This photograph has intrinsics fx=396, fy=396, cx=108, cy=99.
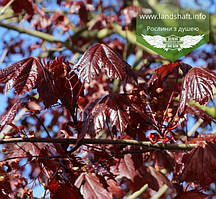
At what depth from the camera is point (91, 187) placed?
158 centimetres

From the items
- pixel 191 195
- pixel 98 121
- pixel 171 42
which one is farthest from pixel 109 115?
pixel 171 42

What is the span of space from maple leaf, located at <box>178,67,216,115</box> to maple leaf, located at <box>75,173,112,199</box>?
1.51 ft

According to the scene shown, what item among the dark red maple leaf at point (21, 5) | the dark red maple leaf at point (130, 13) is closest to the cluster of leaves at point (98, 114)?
the dark red maple leaf at point (21, 5)

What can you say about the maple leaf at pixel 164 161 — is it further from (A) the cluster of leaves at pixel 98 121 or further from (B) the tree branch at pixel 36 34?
(B) the tree branch at pixel 36 34

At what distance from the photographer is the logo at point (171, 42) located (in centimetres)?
190

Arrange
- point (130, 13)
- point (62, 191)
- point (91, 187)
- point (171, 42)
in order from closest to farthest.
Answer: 1. point (62, 191)
2. point (91, 187)
3. point (171, 42)
4. point (130, 13)

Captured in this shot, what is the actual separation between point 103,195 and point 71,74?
49 centimetres

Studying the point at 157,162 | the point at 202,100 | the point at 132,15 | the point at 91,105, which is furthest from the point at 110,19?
the point at 202,100

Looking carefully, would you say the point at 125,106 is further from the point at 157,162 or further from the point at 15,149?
the point at 157,162

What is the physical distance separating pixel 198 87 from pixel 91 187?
588 mm

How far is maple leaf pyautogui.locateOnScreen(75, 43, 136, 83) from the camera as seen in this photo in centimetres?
137

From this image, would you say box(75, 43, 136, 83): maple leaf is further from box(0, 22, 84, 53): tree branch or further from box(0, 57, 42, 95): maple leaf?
box(0, 22, 84, 53): tree branch

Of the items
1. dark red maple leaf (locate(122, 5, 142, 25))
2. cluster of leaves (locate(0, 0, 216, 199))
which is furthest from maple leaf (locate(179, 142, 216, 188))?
dark red maple leaf (locate(122, 5, 142, 25))

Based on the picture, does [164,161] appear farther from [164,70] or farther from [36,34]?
[36,34]
